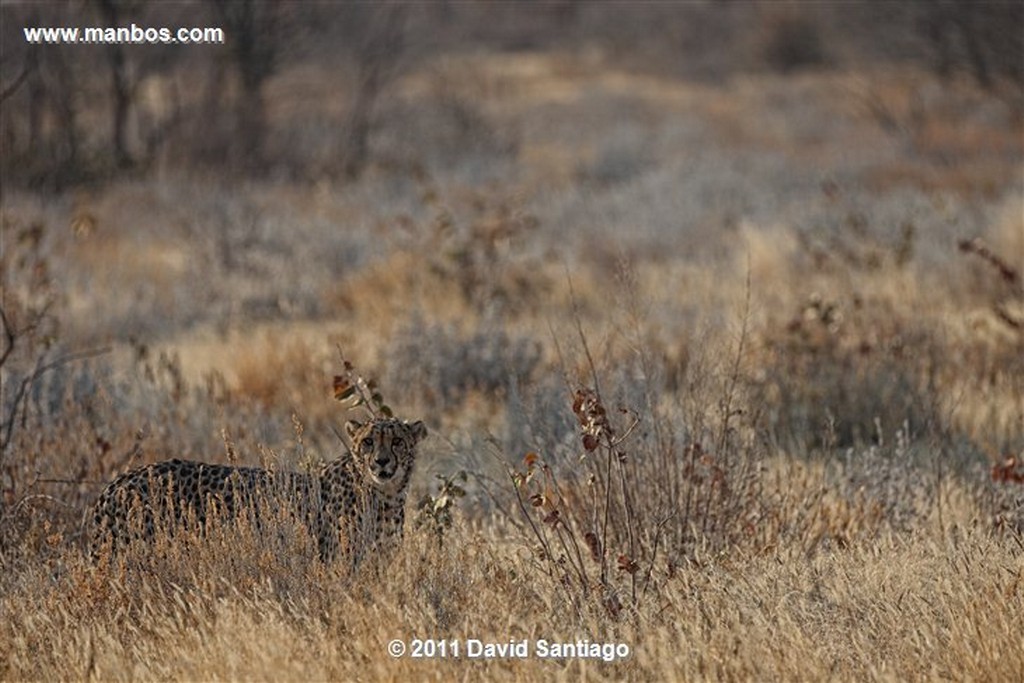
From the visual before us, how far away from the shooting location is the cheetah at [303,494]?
474cm

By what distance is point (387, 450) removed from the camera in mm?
4867

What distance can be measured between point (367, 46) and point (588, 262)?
394 inches

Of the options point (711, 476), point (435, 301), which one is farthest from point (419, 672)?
point (435, 301)

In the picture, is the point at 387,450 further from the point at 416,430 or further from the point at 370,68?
the point at 370,68

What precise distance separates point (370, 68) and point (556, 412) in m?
15.0

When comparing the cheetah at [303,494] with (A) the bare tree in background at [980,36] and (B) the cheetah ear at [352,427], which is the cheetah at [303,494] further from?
(A) the bare tree in background at [980,36]

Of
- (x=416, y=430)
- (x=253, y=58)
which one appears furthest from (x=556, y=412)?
(x=253, y=58)

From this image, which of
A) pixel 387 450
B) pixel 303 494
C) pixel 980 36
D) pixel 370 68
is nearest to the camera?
pixel 303 494

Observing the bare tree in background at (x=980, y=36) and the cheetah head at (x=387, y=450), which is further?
the bare tree in background at (x=980, y=36)

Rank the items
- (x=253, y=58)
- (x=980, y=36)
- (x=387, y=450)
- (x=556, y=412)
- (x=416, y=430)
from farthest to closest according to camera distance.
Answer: (x=980, y=36) → (x=253, y=58) → (x=556, y=412) → (x=416, y=430) → (x=387, y=450)

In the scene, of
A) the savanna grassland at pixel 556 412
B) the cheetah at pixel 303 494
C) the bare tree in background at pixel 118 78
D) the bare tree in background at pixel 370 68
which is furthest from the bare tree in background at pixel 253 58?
the cheetah at pixel 303 494

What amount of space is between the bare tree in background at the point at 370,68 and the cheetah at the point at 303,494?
1422cm

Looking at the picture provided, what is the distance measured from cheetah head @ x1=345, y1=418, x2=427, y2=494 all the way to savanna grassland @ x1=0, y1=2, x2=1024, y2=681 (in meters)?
0.20

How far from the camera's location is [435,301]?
404 inches
